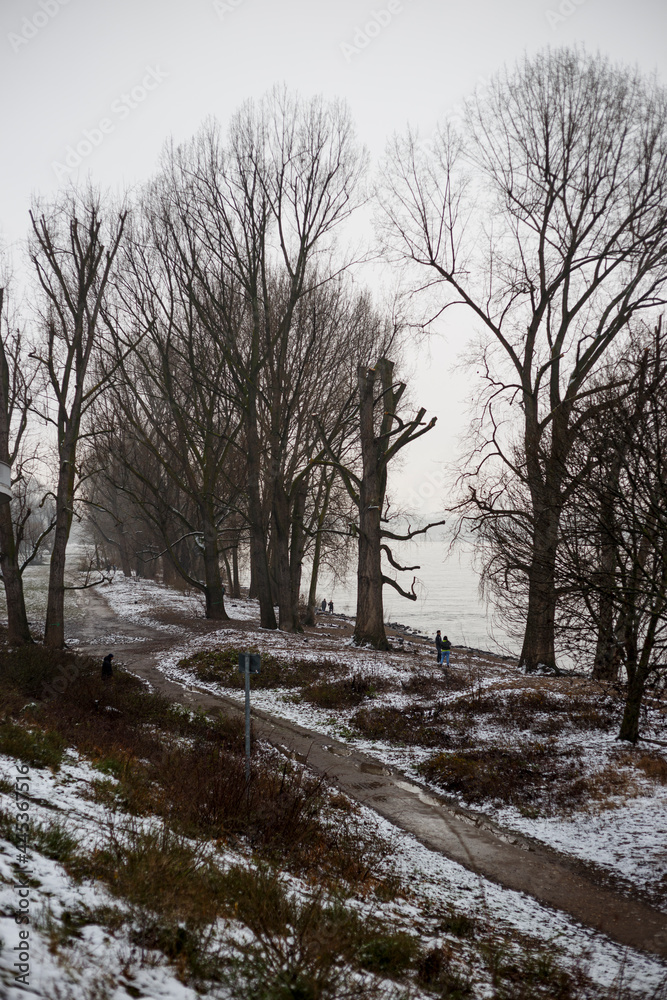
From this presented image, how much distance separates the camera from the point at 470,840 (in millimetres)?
8516

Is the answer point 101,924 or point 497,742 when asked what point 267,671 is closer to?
point 497,742

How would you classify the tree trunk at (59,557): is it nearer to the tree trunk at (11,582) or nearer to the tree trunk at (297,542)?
the tree trunk at (11,582)

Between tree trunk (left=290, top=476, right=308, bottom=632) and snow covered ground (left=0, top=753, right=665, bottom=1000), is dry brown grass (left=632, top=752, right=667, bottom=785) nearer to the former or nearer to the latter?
snow covered ground (left=0, top=753, right=665, bottom=1000)

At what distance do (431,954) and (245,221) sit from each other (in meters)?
24.3

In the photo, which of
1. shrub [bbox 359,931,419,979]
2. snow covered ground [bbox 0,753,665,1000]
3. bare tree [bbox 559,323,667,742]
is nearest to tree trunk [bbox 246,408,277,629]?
bare tree [bbox 559,323,667,742]

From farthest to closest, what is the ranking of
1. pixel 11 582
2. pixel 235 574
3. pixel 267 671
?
pixel 235 574, pixel 11 582, pixel 267 671

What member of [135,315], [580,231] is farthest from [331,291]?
[580,231]

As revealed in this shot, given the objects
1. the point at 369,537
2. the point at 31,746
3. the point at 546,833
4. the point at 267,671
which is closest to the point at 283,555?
the point at 369,537

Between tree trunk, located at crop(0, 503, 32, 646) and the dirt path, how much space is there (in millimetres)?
6149

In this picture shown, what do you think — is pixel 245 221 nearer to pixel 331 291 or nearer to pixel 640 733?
pixel 331 291

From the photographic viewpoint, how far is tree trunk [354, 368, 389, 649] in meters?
21.5

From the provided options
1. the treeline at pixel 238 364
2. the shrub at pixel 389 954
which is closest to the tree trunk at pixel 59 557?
the treeline at pixel 238 364

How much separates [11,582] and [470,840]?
51.2ft

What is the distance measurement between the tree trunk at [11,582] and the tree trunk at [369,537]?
1114cm
